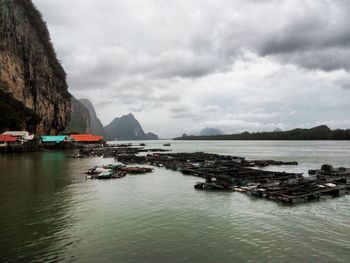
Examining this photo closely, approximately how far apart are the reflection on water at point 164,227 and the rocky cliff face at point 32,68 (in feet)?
290

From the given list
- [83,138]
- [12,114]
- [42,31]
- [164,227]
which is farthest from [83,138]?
[164,227]

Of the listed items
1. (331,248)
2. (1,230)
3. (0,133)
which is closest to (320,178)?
(331,248)

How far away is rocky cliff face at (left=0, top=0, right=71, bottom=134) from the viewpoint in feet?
363

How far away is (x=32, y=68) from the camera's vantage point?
12912 cm

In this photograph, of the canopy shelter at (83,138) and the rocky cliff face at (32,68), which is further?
the canopy shelter at (83,138)

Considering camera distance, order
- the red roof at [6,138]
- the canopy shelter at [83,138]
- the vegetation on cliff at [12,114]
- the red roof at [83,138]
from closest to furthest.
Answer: the red roof at [6,138], the vegetation on cliff at [12,114], the canopy shelter at [83,138], the red roof at [83,138]

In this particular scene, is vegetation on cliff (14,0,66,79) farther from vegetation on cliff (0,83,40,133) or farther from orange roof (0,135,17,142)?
orange roof (0,135,17,142)

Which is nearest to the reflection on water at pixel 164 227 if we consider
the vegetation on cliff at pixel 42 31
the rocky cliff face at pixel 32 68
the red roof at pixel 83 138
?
the rocky cliff face at pixel 32 68

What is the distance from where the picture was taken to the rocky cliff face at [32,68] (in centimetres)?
11050

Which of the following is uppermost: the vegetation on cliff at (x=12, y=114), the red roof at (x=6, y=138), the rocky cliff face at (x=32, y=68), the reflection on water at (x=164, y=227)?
the rocky cliff face at (x=32, y=68)

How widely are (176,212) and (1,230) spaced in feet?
44.4

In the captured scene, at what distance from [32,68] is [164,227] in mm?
125574

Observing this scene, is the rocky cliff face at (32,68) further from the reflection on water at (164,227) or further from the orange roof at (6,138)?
the reflection on water at (164,227)

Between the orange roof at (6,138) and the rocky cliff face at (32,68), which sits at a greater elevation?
the rocky cliff face at (32,68)
